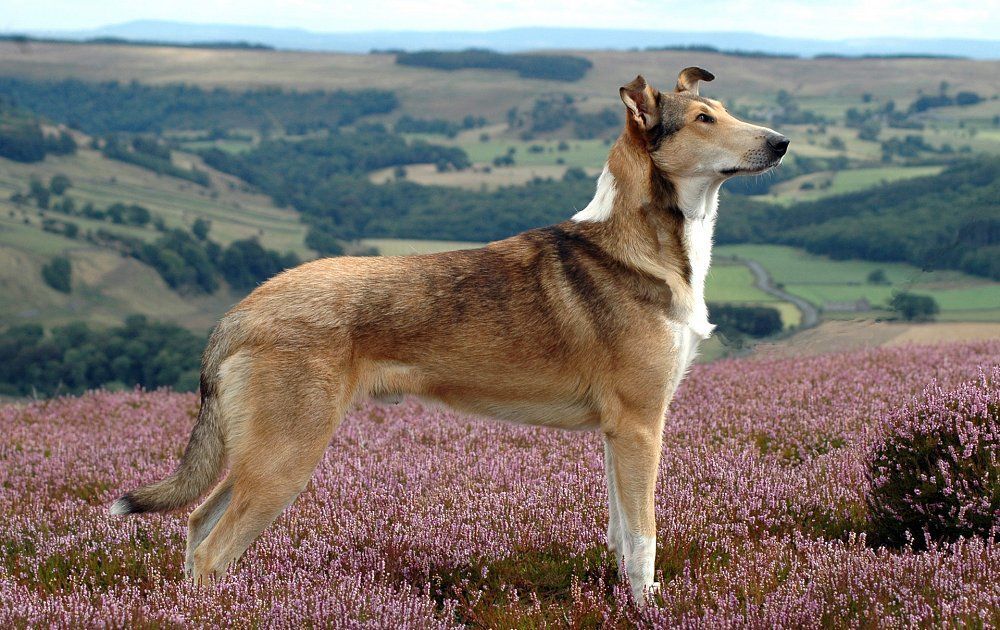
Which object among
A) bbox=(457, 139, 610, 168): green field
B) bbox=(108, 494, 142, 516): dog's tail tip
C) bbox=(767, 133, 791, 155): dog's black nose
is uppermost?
bbox=(767, 133, 791, 155): dog's black nose

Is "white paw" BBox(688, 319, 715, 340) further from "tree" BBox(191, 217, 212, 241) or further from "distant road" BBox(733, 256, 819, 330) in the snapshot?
"tree" BBox(191, 217, 212, 241)

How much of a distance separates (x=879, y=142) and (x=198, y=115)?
4957 inches

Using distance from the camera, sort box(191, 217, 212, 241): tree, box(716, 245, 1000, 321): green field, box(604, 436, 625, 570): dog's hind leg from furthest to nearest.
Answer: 1. box(191, 217, 212, 241): tree
2. box(716, 245, 1000, 321): green field
3. box(604, 436, 625, 570): dog's hind leg

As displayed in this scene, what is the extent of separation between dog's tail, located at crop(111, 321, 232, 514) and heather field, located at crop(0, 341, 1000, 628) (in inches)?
16.8

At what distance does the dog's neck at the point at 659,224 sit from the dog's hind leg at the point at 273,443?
169 centimetres

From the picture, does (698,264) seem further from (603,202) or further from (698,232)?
(603,202)

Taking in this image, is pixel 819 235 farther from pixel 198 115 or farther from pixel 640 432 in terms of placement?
pixel 198 115

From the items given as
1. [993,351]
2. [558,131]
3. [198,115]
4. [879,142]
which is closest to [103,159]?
[198,115]

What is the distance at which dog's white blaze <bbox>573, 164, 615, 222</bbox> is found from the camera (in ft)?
17.1

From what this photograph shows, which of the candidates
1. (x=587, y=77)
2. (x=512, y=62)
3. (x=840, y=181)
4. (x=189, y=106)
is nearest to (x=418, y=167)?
(x=587, y=77)

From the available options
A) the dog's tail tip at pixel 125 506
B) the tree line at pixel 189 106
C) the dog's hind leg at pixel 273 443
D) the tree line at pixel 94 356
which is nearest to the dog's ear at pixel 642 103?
the dog's hind leg at pixel 273 443

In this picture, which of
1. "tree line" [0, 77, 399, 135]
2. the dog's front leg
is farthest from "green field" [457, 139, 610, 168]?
the dog's front leg

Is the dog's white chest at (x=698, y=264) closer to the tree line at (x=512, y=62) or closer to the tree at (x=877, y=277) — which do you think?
the tree at (x=877, y=277)

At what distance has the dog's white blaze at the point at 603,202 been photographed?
5223 mm
